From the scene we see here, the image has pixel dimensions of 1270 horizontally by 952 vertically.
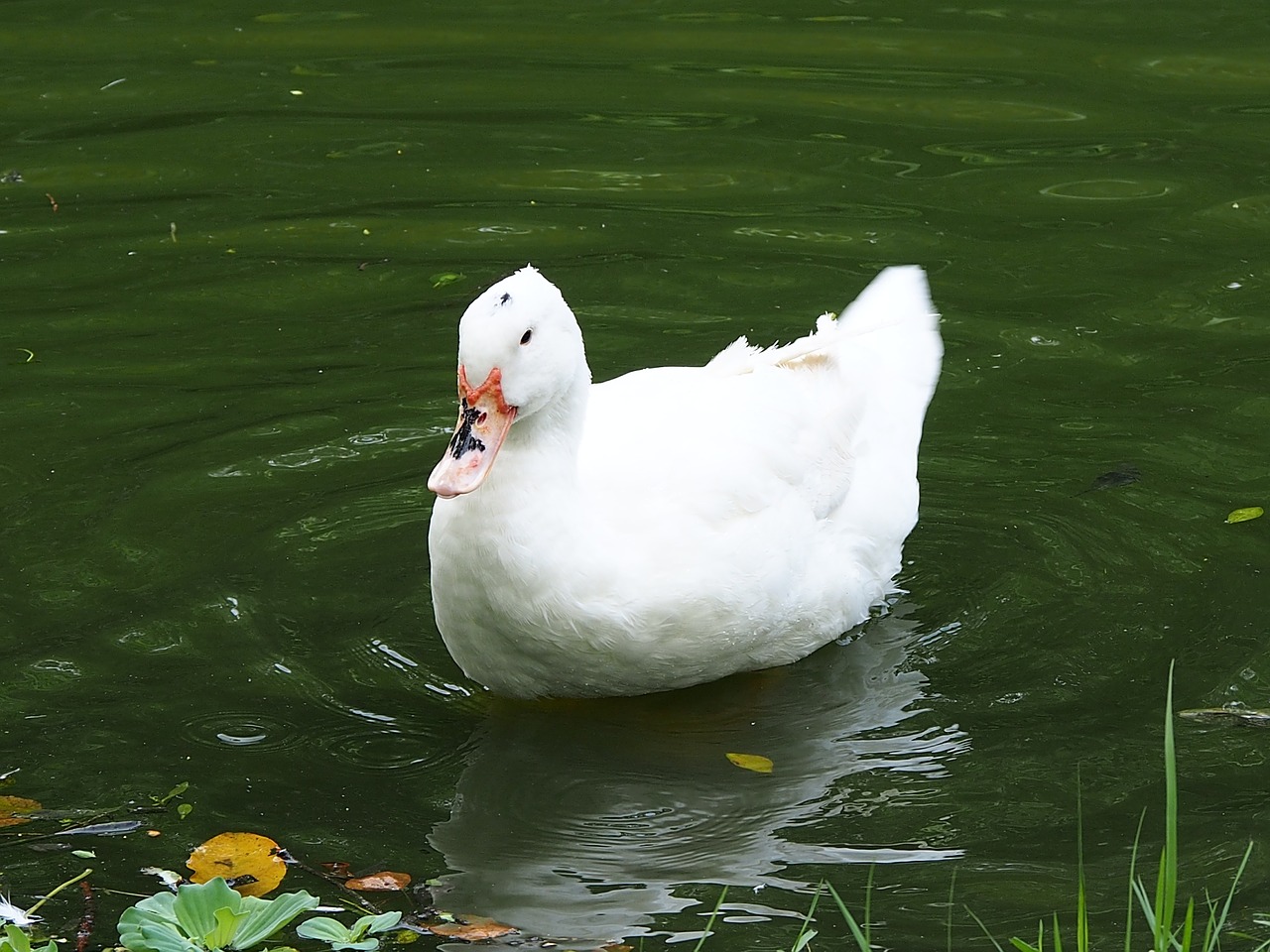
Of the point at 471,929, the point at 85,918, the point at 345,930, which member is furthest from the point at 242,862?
the point at 345,930

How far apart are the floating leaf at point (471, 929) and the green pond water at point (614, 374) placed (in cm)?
5

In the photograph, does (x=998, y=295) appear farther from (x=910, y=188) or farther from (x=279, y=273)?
(x=279, y=273)

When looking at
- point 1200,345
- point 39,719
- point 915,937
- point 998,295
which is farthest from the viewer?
point 998,295

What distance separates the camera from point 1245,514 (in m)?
5.99

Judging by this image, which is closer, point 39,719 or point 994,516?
point 39,719

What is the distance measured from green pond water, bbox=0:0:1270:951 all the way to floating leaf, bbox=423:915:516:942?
5 cm

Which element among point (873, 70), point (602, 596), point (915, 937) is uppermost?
point (873, 70)

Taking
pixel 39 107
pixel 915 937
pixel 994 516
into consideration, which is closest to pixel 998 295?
pixel 994 516

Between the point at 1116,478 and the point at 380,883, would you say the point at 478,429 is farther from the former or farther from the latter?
the point at 1116,478

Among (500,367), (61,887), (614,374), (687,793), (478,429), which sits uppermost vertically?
(500,367)

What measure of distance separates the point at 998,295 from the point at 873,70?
2.66m

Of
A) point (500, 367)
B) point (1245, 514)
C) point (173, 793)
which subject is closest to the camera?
point (500, 367)

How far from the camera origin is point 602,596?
4727 mm

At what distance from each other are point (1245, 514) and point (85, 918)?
3687 mm
